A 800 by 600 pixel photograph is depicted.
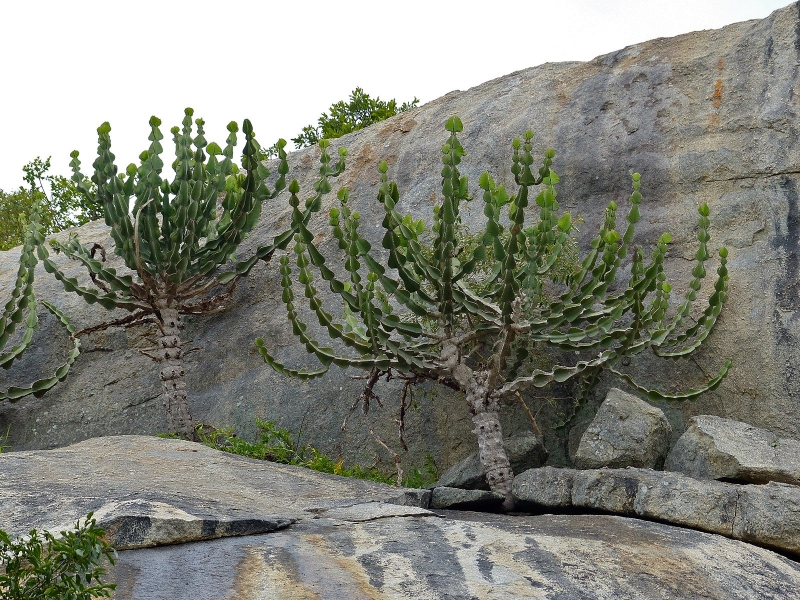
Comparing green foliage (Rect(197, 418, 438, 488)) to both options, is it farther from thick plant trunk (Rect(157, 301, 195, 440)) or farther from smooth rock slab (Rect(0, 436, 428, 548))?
smooth rock slab (Rect(0, 436, 428, 548))

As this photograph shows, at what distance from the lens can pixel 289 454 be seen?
6922 millimetres

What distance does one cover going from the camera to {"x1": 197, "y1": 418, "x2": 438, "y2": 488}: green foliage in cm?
650

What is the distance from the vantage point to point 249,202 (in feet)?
23.0

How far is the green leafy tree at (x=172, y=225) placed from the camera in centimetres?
682

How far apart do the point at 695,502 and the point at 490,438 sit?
54.8 inches

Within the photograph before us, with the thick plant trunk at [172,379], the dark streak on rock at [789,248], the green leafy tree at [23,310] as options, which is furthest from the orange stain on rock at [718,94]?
the green leafy tree at [23,310]

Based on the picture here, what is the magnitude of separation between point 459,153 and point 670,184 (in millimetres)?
2787

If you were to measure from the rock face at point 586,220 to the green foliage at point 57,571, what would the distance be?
3.85 metres

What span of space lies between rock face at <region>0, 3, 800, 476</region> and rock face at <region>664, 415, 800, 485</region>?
2.41 ft

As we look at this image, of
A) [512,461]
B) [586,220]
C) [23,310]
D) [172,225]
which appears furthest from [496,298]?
[23,310]

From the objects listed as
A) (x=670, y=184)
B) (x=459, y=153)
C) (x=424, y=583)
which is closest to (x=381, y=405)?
(x=459, y=153)

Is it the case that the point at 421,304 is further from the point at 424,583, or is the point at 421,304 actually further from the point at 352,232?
the point at 424,583

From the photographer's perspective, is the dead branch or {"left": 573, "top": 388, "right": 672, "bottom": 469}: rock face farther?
the dead branch

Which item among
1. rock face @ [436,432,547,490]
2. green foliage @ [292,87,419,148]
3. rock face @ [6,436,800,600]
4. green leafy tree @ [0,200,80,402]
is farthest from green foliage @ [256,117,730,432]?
green foliage @ [292,87,419,148]
